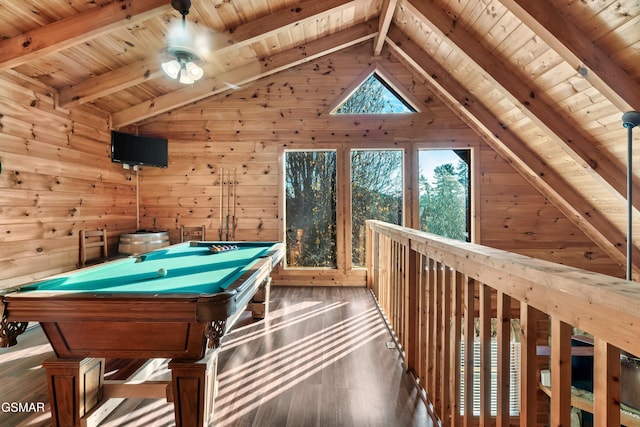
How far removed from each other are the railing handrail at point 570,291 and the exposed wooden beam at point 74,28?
3.03m

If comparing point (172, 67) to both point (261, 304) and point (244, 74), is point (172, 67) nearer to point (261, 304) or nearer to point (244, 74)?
point (244, 74)

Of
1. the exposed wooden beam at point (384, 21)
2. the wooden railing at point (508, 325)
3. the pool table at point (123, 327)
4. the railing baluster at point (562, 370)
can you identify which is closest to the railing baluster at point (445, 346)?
the wooden railing at point (508, 325)

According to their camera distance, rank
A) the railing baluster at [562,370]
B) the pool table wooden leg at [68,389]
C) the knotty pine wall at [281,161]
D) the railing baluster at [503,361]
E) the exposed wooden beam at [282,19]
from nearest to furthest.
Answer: the railing baluster at [562,370] < the railing baluster at [503,361] < the pool table wooden leg at [68,389] < the exposed wooden beam at [282,19] < the knotty pine wall at [281,161]

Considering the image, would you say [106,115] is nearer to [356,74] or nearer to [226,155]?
[226,155]

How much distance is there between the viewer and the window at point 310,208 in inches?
181

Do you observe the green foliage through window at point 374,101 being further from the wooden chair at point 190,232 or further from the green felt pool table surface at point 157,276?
the green felt pool table surface at point 157,276

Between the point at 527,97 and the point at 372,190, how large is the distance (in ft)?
7.15

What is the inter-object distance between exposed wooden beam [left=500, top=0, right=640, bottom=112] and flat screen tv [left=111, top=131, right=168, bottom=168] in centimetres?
433

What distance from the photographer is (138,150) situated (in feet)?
13.9

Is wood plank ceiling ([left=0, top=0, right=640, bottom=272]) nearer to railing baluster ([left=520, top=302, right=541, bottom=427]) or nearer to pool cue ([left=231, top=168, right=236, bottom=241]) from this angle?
pool cue ([left=231, top=168, right=236, bottom=241])

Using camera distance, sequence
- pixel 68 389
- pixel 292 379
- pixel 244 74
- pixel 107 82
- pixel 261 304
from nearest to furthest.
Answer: pixel 68 389 < pixel 292 379 < pixel 261 304 < pixel 107 82 < pixel 244 74

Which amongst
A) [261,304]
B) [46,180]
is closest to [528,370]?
[261,304]

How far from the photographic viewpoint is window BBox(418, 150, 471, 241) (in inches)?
179

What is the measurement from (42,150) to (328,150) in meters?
3.33
